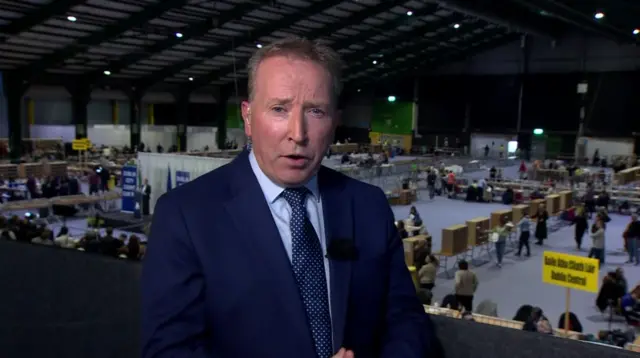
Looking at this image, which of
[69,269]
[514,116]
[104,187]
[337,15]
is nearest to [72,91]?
[104,187]

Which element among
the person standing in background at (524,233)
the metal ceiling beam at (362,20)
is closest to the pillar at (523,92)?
the metal ceiling beam at (362,20)

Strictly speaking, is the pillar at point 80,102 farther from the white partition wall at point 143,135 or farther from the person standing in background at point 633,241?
the person standing in background at point 633,241

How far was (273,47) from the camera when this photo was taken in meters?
1.46

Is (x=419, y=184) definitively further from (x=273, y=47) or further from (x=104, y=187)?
(x=273, y=47)

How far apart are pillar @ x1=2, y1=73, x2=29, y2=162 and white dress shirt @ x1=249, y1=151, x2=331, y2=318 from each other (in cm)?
2879

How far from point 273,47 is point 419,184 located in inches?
996

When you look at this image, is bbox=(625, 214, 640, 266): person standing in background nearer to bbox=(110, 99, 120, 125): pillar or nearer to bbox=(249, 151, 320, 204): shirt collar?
bbox=(249, 151, 320, 204): shirt collar

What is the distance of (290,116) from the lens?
1428 millimetres

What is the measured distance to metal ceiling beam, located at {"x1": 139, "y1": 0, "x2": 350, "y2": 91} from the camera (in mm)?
24797

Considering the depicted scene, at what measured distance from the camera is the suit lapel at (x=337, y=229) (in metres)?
1.44

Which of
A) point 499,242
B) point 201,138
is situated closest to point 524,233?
point 499,242

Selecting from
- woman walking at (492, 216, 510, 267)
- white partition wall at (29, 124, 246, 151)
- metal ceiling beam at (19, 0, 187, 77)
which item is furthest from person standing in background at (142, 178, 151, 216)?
white partition wall at (29, 124, 246, 151)

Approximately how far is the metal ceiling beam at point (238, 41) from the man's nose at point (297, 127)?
23872mm

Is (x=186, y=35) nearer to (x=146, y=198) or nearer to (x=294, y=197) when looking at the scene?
(x=146, y=198)
